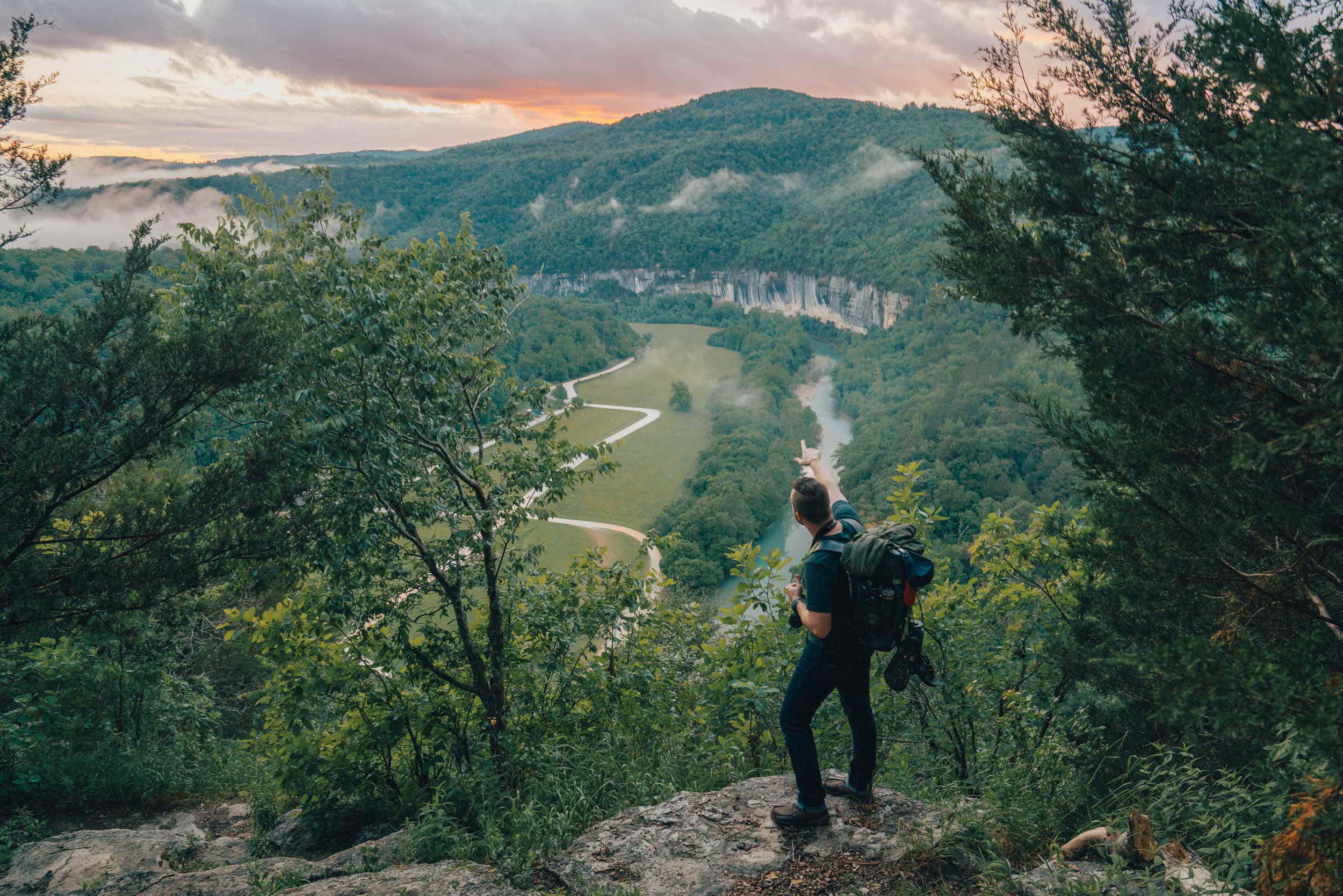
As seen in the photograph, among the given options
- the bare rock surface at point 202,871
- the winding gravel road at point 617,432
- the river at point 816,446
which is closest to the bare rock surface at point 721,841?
the bare rock surface at point 202,871

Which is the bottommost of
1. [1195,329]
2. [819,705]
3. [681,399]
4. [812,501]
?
[681,399]

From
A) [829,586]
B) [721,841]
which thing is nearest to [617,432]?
[721,841]

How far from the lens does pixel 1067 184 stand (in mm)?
4977

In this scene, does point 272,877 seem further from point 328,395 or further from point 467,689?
point 328,395

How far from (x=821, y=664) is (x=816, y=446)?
51.3 metres

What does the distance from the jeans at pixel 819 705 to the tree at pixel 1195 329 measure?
3.76ft

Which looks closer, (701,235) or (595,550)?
(595,550)

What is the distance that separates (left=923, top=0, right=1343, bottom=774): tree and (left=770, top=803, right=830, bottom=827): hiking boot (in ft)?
5.30

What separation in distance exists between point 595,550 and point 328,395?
3.03 m

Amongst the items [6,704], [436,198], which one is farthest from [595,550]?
[436,198]

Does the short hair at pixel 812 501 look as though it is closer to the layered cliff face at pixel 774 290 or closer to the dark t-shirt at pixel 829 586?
the dark t-shirt at pixel 829 586

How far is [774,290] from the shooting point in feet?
325

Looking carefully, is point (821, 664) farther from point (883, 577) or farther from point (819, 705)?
point (883, 577)

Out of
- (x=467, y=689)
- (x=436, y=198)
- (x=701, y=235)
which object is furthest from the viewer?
(x=436, y=198)
